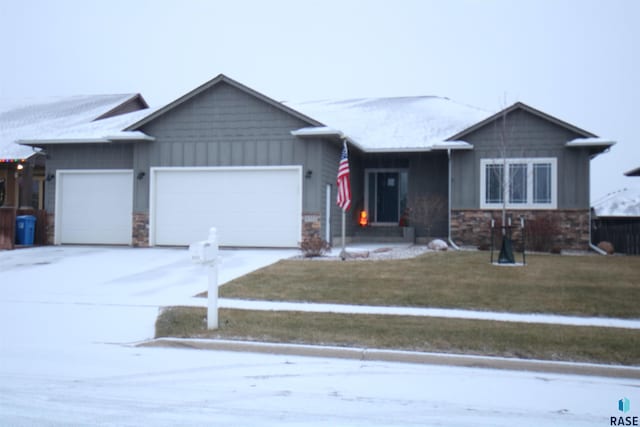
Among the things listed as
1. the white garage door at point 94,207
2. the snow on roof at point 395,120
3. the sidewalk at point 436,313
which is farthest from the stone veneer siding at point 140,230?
the sidewalk at point 436,313

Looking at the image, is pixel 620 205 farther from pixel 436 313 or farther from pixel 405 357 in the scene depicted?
pixel 405 357

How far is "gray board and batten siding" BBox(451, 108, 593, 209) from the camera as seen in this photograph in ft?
61.2

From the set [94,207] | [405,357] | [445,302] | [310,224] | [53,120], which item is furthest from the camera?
[53,120]

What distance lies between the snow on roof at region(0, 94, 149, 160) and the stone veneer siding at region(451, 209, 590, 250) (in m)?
10.9

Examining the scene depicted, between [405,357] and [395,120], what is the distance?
18.4 meters

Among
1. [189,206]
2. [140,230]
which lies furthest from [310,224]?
[140,230]

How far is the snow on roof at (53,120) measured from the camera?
68.6 ft

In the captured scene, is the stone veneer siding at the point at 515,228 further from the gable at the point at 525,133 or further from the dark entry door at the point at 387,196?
the dark entry door at the point at 387,196

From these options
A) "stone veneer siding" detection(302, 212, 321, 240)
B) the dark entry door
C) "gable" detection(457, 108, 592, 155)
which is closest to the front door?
the dark entry door

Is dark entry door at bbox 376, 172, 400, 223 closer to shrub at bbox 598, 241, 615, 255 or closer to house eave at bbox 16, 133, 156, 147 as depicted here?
shrub at bbox 598, 241, 615, 255

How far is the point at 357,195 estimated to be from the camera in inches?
862

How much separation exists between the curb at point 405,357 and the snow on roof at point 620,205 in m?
18.3

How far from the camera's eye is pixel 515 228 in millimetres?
18438

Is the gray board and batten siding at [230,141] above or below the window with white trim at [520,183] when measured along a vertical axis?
above
